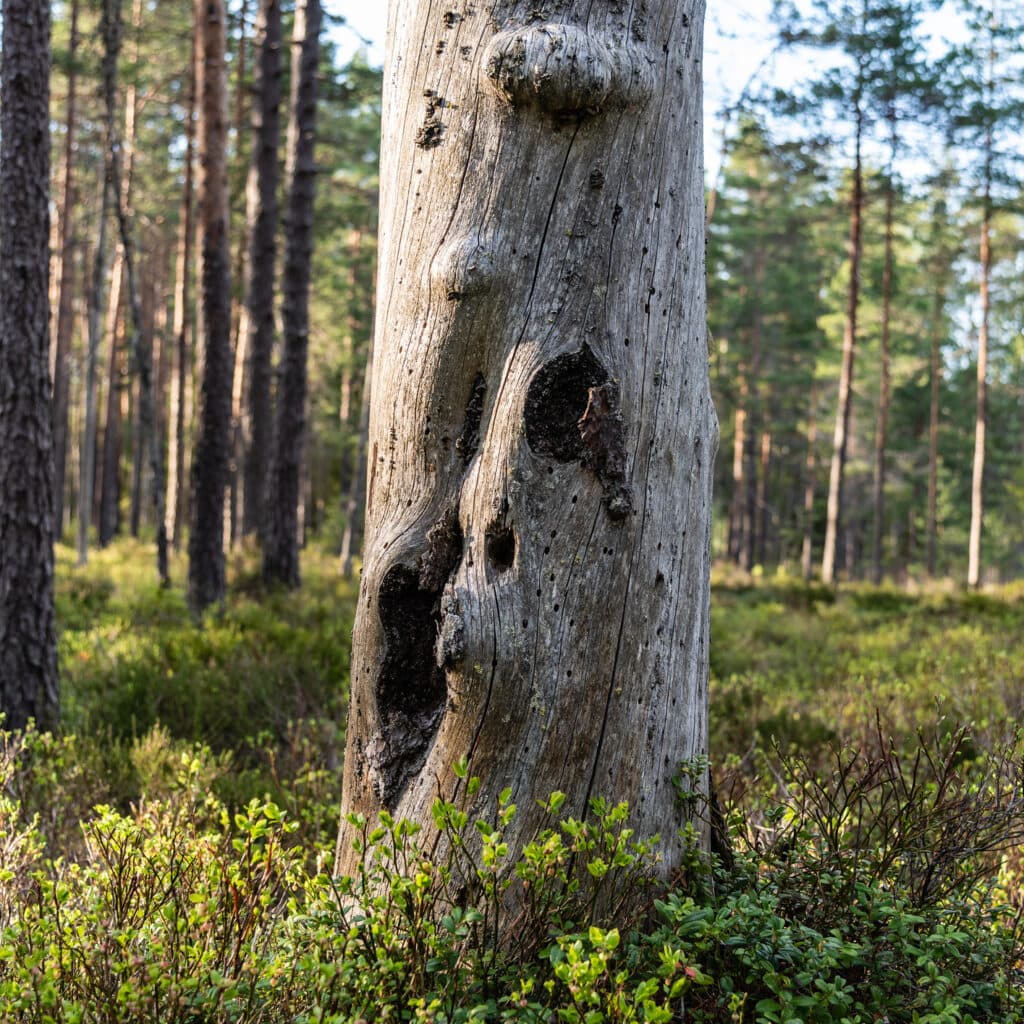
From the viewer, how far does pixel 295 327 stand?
11102 mm

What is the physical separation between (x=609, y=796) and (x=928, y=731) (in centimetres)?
485

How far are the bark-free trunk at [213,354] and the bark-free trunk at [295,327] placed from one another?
1.16 meters

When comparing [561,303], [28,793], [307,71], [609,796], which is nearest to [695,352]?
[561,303]

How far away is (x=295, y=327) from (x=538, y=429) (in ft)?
30.9

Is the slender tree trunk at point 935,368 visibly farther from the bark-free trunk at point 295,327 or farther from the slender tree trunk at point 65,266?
the slender tree trunk at point 65,266

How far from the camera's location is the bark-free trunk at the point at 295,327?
10.9 meters

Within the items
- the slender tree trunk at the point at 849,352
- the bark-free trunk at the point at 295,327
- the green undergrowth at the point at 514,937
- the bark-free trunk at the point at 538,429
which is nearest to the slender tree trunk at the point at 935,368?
the slender tree trunk at the point at 849,352

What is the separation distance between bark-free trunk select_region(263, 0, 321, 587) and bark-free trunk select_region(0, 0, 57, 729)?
219 inches

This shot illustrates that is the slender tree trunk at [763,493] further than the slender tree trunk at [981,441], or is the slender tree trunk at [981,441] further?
the slender tree trunk at [763,493]

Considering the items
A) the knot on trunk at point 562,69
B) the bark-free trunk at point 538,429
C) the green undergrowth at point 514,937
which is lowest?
the green undergrowth at point 514,937

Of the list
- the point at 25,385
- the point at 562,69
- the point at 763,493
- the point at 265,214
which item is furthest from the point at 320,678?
the point at 763,493

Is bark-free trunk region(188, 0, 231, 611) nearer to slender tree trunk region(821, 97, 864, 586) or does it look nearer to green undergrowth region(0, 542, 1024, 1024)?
green undergrowth region(0, 542, 1024, 1024)

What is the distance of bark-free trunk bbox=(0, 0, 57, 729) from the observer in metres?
5.14

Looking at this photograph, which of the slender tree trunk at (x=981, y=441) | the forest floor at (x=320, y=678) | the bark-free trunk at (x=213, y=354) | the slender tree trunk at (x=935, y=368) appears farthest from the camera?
the slender tree trunk at (x=935, y=368)
